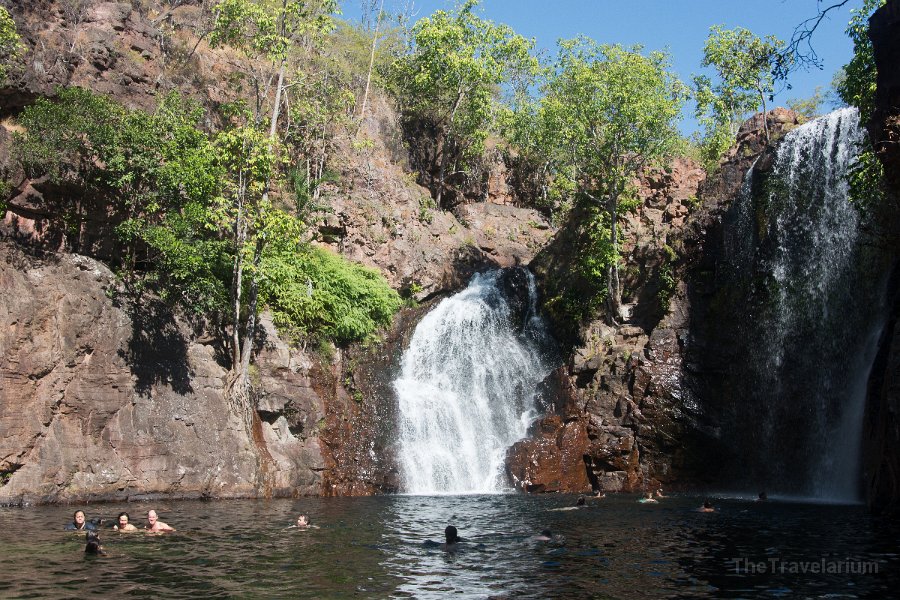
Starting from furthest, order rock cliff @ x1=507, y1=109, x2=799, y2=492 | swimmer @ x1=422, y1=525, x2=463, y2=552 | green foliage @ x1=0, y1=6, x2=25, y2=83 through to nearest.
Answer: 1. rock cliff @ x1=507, y1=109, x2=799, y2=492
2. green foliage @ x1=0, y1=6, x2=25, y2=83
3. swimmer @ x1=422, y1=525, x2=463, y2=552

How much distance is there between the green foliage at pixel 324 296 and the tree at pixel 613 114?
10007 mm

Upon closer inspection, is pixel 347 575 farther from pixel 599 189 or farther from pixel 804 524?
pixel 599 189

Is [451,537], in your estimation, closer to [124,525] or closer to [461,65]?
[124,525]

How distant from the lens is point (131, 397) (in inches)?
845

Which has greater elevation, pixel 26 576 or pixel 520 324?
pixel 520 324

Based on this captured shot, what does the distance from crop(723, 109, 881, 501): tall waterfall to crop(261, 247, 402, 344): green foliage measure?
14.3m

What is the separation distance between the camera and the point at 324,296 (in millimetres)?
28688

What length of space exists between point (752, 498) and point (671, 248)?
11.0 meters

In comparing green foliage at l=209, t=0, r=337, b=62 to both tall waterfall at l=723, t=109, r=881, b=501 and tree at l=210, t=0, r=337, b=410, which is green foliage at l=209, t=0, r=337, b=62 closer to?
tree at l=210, t=0, r=337, b=410

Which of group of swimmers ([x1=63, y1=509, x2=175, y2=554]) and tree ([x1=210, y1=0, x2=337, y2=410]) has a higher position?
tree ([x1=210, y1=0, x2=337, y2=410])

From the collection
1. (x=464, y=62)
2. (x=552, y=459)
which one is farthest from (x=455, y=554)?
(x=464, y=62)

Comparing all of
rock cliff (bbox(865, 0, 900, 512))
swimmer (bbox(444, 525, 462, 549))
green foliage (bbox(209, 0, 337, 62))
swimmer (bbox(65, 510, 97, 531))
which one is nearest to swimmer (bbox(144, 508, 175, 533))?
swimmer (bbox(65, 510, 97, 531))

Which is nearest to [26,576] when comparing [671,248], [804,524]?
[804,524]

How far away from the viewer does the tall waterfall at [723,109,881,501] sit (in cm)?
2342
